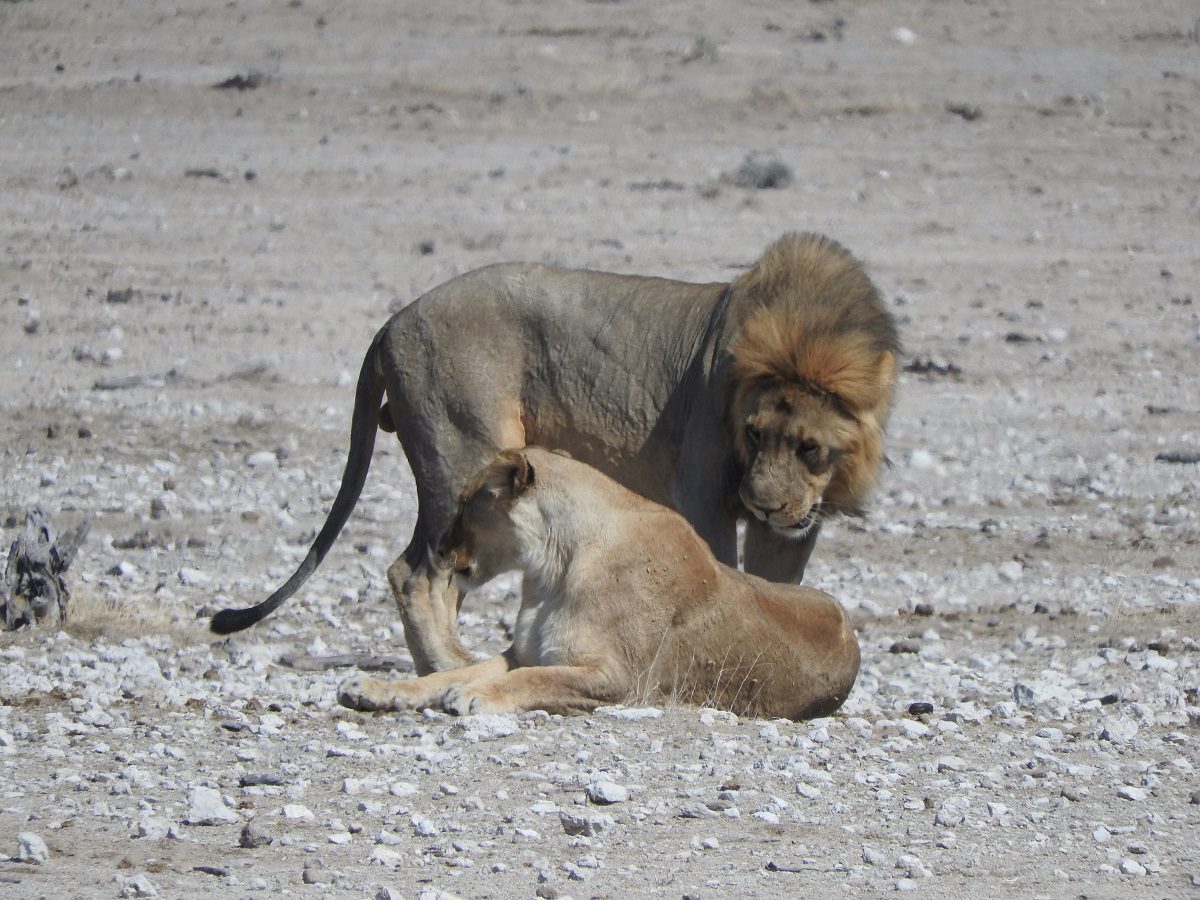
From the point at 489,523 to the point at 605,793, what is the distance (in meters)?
1.62

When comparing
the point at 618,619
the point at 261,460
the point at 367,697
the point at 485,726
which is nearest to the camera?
the point at 485,726

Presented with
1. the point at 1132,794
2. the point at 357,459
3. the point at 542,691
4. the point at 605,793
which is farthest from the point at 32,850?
the point at 357,459

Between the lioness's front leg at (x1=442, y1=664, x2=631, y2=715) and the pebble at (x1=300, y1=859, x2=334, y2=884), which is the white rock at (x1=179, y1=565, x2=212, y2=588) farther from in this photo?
the pebble at (x1=300, y1=859, x2=334, y2=884)

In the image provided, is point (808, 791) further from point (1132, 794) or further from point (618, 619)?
point (618, 619)

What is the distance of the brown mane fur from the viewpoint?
7008 millimetres

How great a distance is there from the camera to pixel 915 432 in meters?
13.0

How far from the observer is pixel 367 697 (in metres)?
6.16

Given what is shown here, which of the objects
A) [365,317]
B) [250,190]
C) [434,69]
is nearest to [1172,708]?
[365,317]

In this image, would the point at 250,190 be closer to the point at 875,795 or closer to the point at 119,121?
the point at 119,121

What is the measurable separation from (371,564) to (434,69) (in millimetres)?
17053

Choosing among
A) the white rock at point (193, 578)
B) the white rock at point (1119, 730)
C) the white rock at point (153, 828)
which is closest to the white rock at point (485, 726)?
the white rock at point (153, 828)

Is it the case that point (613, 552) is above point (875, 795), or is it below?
above

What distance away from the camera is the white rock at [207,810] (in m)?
4.95

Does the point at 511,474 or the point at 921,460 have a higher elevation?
the point at 511,474
